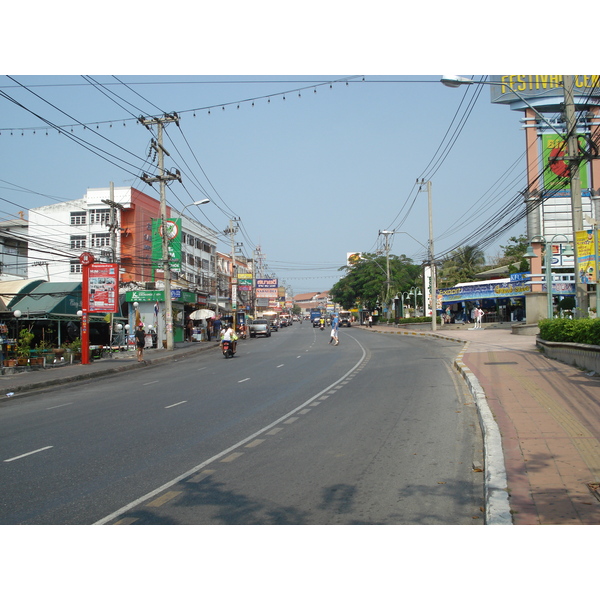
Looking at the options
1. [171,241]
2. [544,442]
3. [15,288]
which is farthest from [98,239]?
[544,442]

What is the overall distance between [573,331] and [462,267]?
181ft

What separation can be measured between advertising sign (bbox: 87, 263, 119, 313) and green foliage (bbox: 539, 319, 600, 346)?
18264mm

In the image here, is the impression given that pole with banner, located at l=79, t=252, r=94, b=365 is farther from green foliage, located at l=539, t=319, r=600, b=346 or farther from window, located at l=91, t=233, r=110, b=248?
window, located at l=91, t=233, r=110, b=248

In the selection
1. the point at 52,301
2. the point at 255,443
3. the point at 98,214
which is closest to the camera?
the point at 255,443

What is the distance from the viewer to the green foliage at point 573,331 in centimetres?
1438

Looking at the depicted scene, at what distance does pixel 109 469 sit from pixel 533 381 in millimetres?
10315

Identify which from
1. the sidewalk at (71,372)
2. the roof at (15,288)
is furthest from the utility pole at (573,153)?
the roof at (15,288)

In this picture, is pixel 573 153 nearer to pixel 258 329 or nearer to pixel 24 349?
pixel 24 349

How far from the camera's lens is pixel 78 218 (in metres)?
52.9

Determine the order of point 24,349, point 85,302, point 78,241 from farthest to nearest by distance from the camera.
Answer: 1. point 78,241
2. point 85,302
3. point 24,349

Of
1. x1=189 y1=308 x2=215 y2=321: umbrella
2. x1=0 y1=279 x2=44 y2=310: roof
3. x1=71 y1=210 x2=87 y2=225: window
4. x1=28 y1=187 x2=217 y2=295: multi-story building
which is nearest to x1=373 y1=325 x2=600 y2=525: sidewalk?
x1=0 y1=279 x2=44 y2=310: roof

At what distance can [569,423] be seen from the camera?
8.88 metres

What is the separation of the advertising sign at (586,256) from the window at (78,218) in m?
45.6

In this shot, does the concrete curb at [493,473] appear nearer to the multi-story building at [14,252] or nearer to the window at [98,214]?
the multi-story building at [14,252]
